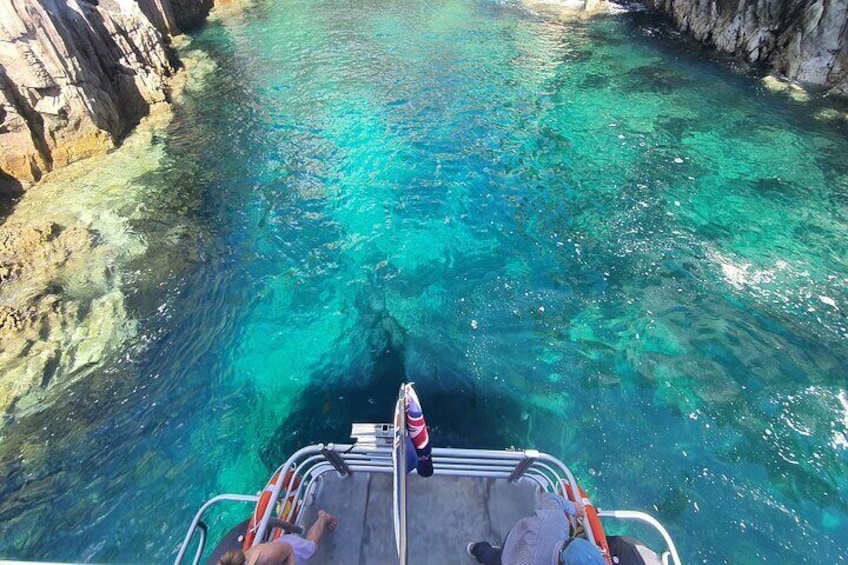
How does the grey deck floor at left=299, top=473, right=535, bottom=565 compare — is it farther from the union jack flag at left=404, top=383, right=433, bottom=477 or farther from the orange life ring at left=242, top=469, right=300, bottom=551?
the union jack flag at left=404, top=383, right=433, bottom=477

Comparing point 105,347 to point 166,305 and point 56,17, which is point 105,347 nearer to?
point 166,305

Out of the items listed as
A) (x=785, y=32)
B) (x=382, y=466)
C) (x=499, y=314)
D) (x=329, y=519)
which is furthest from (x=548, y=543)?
(x=785, y=32)

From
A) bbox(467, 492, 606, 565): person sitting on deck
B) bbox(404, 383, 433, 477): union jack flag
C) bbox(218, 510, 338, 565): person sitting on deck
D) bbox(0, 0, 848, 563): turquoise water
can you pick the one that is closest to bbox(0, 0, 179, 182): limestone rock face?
bbox(0, 0, 848, 563): turquoise water

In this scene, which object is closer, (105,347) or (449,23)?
(105,347)

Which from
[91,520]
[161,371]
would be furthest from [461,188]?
[91,520]

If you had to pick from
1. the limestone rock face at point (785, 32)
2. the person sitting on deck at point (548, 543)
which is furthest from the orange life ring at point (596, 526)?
the limestone rock face at point (785, 32)

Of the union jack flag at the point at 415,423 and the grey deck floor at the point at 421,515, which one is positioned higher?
the union jack flag at the point at 415,423

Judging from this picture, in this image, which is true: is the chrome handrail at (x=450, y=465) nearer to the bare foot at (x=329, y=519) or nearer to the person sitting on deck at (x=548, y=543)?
the bare foot at (x=329, y=519)

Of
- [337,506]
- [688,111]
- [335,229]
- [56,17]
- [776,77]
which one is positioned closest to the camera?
[337,506]
